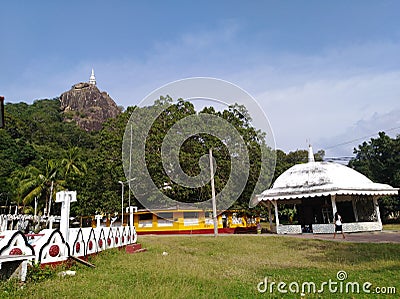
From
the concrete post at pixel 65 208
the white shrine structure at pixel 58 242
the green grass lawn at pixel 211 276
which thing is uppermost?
the concrete post at pixel 65 208

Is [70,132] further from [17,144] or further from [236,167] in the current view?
[236,167]

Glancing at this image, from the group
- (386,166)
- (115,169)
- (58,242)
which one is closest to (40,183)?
(115,169)

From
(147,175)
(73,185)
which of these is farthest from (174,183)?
(73,185)

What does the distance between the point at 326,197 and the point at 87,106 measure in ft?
273

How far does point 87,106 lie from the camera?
→ 3716 inches

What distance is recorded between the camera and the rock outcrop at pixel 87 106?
87000 millimetres

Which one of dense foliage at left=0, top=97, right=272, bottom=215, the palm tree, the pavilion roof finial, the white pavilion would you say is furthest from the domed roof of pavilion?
the palm tree

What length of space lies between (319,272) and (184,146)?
2169cm

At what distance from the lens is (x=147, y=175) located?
28875 mm

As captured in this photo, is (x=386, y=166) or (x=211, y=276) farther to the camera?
(x=386, y=166)

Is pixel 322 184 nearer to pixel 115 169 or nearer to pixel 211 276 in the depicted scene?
pixel 211 276

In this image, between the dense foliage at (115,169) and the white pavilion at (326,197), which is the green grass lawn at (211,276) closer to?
the white pavilion at (326,197)

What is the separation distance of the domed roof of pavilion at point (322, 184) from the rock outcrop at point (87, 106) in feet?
231

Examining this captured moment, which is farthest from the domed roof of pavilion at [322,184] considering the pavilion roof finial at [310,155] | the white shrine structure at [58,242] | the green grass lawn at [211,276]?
the white shrine structure at [58,242]
